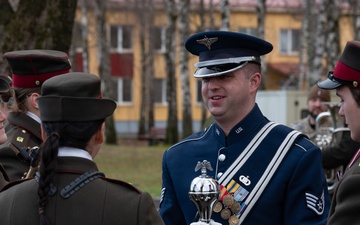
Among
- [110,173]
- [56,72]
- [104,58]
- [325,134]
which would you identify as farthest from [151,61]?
[56,72]

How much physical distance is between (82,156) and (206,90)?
1313 mm

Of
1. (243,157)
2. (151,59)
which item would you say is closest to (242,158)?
(243,157)

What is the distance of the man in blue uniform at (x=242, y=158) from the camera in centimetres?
481

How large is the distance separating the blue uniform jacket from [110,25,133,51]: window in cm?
4524

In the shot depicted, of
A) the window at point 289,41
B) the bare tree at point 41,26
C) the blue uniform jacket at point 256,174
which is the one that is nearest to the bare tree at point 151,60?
the window at point 289,41

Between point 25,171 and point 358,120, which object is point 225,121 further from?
point 25,171

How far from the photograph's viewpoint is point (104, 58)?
119 feet

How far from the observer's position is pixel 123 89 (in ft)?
182

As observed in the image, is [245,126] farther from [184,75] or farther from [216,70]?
[184,75]

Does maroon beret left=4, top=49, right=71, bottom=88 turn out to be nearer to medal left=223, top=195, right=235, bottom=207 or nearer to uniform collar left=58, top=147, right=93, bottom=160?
medal left=223, top=195, right=235, bottom=207

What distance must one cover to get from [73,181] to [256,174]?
56.1 inches

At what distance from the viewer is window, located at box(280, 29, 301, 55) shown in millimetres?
58259

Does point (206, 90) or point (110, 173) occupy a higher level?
point (206, 90)

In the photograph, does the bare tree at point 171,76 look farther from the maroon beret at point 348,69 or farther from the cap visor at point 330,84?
the maroon beret at point 348,69
